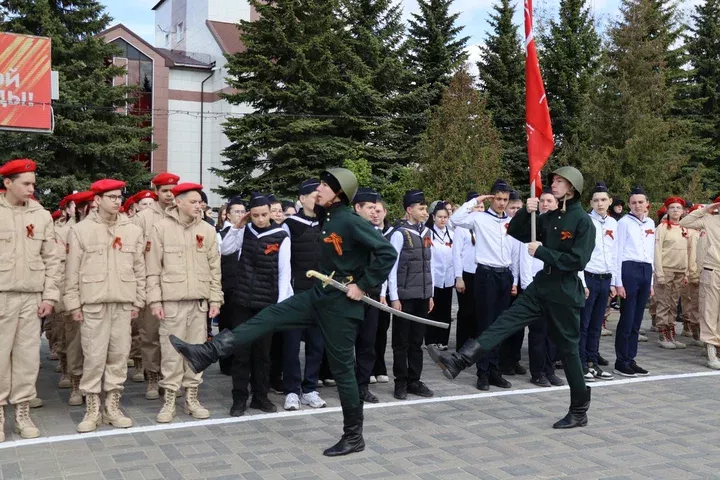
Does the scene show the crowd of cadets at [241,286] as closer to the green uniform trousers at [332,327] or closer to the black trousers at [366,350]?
the black trousers at [366,350]

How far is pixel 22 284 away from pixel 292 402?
265cm

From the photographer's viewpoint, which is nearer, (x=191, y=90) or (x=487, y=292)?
(x=487, y=292)

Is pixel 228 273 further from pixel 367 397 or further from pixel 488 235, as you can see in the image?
pixel 488 235

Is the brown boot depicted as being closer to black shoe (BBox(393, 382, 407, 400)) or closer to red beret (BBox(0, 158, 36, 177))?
red beret (BBox(0, 158, 36, 177))

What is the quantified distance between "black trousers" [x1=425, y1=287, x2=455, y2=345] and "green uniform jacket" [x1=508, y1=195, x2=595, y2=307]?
3.53 meters

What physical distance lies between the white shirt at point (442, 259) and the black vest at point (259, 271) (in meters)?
3.38

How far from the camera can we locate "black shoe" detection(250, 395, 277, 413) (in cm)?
709

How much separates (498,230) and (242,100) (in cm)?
2124

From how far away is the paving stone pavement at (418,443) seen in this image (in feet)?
17.4

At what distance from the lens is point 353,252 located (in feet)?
19.2

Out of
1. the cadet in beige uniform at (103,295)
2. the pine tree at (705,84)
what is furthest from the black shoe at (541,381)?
the pine tree at (705,84)

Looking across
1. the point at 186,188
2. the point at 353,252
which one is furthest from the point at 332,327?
the point at 186,188

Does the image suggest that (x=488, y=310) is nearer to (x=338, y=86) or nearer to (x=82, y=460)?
(x=82, y=460)

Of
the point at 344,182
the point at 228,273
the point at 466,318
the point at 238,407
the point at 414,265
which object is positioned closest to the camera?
the point at 344,182
